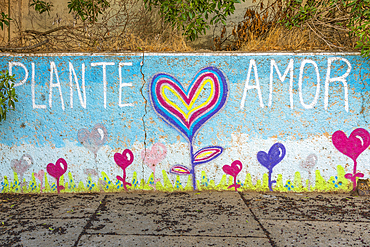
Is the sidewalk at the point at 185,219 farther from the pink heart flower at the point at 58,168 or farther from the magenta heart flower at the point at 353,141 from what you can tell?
the magenta heart flower at the point at 353,141

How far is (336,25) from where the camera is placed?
3973 mm

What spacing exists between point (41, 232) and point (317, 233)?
2511mm

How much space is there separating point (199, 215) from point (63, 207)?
1512 mm

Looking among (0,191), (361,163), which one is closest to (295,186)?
(361,163)

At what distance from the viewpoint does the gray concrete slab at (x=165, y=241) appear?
247cm

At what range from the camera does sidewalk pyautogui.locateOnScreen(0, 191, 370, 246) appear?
2.55m

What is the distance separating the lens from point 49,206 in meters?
3.29

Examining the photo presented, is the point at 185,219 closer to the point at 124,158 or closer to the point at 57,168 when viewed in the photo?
the point at 124,158

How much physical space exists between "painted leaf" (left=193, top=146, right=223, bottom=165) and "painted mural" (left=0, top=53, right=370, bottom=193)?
0.01 meters

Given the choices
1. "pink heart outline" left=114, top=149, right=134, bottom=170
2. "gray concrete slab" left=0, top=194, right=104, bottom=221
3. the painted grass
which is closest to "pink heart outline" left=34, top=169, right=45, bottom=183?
the painted grass

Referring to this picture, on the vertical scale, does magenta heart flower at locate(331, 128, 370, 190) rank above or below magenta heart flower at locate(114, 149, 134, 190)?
above

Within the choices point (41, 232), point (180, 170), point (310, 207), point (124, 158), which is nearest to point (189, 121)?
point (180, 170)

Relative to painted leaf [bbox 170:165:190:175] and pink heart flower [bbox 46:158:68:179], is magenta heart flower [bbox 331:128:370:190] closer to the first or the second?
painted leaf [bbox 170:165:190:175]

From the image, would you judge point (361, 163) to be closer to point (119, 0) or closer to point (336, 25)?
point (336, 25)
